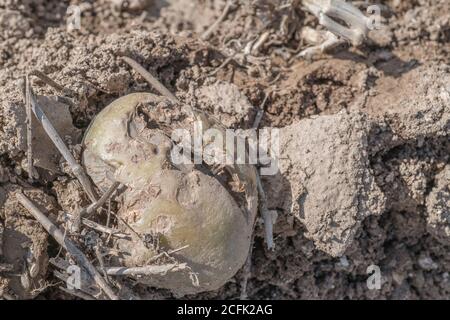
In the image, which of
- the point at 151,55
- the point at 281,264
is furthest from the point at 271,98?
the point at 281,264

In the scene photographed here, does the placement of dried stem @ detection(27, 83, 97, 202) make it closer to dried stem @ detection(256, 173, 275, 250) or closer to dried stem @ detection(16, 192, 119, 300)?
dried stem @ detection(16, 192, 119, 300)

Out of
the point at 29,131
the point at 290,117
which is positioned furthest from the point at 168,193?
the point at 290,117

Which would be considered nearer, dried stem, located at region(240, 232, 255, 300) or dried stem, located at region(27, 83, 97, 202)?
dried stem, located at region(27, 83, 97, 202)

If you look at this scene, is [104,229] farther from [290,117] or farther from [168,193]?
[290,117]

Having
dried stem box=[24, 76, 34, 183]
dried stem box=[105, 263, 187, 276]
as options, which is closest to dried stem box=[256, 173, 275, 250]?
dried stem box=[105, 263, 187, 276]

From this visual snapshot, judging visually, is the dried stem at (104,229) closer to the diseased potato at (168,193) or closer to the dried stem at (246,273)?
the diseased potato at (168,193)

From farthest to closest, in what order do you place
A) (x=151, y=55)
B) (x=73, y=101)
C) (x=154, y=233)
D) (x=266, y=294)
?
1. (x=266, y=294)
2. (x=151, y=55)
3. (x=73, y=101)
4. (x=154, y=233)

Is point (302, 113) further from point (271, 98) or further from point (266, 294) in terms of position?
point (266, 294)
